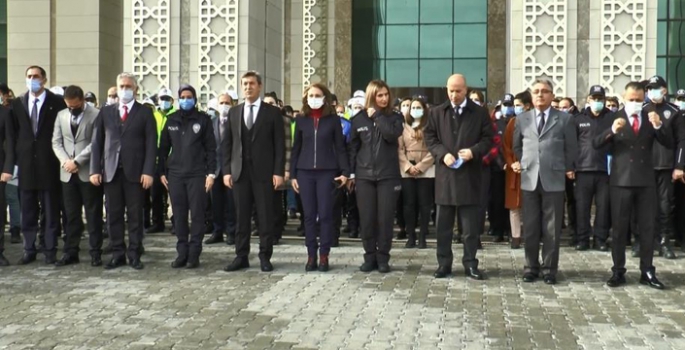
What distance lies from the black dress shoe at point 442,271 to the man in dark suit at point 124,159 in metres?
3.55

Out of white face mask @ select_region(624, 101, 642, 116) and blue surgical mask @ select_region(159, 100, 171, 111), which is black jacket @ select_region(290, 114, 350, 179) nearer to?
white face mask @ select_region(624, 101, 642, 116)

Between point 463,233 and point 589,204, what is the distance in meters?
3.36

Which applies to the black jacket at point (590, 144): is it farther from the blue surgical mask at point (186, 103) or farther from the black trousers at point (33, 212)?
the black trousers at point (33, 212)

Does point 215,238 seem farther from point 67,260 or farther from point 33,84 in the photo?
point 33,84

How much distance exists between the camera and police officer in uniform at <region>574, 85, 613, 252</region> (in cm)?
1202

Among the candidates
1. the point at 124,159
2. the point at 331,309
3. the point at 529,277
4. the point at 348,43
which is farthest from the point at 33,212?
the point at 348,43

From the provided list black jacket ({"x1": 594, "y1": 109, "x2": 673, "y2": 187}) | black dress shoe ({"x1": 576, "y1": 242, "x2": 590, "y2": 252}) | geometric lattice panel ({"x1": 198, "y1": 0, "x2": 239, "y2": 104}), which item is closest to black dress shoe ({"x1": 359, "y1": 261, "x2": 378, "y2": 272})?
black jacket ({"x1": 594, "y1": 109, "x2": 673, "y2": 187})

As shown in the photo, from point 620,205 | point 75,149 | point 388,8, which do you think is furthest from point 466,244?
point 388,8

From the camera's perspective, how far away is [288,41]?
23.8 meters

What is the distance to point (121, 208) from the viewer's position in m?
10.5

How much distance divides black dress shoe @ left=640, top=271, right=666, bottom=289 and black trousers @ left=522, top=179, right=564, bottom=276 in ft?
3.03

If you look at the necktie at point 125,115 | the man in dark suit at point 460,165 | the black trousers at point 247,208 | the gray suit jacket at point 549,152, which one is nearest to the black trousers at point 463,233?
the man in dark suit at point 460,165

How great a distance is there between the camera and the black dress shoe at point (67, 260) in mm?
10477

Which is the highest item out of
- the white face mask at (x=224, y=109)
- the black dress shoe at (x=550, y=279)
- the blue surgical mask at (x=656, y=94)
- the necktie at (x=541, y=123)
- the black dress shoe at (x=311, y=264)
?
the blue surgical mask at (x=656, y=94)
